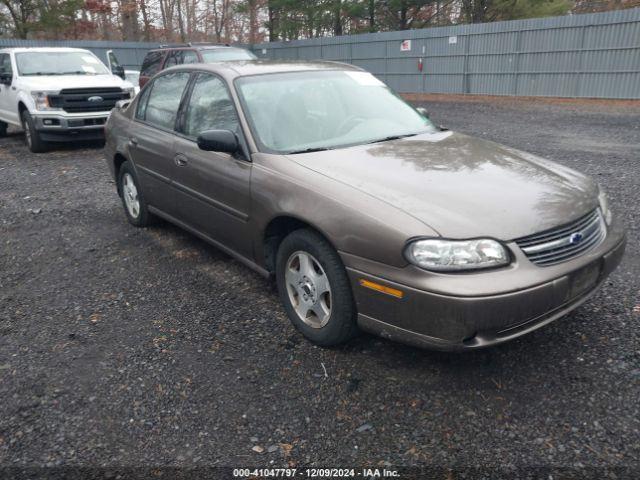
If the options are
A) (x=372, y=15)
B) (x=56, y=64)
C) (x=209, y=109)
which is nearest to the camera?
(x=209, y=109)

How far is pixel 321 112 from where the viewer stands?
4008 mm

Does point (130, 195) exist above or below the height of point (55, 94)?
below

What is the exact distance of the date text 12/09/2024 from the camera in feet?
7.80

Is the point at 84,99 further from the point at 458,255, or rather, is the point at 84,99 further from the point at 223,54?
the point at 458,255

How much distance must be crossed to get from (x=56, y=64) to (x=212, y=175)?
8943 mm

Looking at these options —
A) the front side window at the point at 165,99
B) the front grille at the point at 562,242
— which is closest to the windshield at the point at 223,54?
the front side window at the point at 165,99

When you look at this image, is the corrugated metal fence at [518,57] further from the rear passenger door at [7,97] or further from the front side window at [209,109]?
the front side window at [209,109]

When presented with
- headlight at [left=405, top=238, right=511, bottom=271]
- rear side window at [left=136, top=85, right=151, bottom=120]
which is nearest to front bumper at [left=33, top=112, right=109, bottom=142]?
rear side window at [left=136, top=85, right=151, bottom=120]

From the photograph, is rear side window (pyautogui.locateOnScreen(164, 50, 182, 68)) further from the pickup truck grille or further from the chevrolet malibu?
the chevrolet malibu

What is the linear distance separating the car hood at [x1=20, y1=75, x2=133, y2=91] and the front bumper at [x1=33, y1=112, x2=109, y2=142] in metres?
0.51

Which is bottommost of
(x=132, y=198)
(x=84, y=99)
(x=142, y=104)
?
(x=132, y=198)

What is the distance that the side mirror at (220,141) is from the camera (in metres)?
3.61

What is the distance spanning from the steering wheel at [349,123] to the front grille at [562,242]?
65.8 inches

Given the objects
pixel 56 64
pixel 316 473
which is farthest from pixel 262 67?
pixel 56 64
